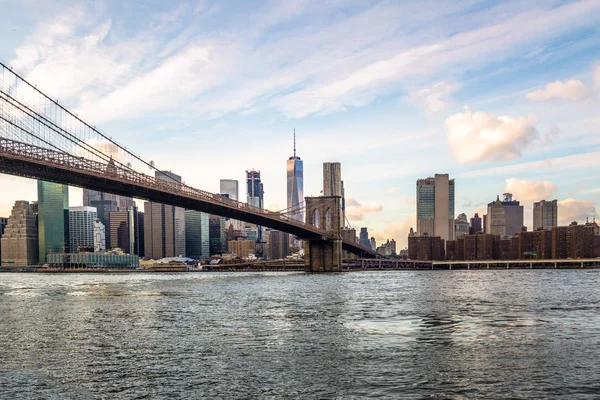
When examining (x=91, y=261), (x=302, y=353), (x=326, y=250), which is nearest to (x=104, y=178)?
(x=302, y=353)

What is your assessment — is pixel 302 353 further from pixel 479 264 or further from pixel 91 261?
pixel 91 261

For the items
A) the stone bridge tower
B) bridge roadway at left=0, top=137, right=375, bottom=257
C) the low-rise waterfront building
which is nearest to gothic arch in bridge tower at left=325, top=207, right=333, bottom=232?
the stone bridge tower

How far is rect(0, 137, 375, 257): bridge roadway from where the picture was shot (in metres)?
51.8

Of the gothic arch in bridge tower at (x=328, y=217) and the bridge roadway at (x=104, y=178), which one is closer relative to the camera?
the bridge roadway at (x=104, y=178)

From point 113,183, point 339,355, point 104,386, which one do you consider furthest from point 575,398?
point 113,183

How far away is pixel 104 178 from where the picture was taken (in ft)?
197

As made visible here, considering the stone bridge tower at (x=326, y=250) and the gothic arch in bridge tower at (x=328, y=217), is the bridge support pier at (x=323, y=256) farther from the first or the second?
the gothic arch in bridge tower at (x=328, y=217)

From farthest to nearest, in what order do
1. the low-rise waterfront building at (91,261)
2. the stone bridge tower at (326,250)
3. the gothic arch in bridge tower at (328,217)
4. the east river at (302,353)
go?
the low-rise waterfront building at (91,261) < the gothic arch in bridge tower at (328,217) < the stone bridge tower at (326,250) < the east river at (302,353)

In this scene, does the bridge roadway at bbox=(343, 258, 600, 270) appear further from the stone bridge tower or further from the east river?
the east river

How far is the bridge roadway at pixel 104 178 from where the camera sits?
5181cm

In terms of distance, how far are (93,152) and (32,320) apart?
143 feet

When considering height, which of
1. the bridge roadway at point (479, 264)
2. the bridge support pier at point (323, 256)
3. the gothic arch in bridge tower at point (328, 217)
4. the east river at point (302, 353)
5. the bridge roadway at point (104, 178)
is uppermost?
the bridge roadway at point (104, 178)

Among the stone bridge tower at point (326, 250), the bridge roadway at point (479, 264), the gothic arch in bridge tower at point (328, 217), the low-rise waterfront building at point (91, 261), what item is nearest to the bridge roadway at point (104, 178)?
the stone bridge tower at point (326, 250)

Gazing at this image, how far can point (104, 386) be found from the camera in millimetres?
15797
